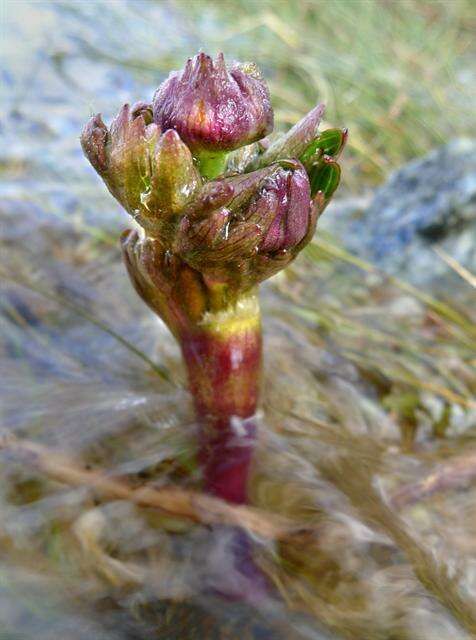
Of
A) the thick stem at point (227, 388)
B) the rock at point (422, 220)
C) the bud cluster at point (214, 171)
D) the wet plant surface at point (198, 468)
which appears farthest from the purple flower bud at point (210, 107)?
the rock at point (422, 220)

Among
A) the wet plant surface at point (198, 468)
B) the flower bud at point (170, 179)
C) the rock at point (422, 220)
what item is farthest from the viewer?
the rock at point (422, 220)

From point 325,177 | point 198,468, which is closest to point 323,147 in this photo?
point 325,177

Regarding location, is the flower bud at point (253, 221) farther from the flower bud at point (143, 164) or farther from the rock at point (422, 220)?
the rock at point (422, 220)

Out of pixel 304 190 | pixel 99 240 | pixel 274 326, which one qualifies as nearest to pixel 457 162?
pixel 274 326

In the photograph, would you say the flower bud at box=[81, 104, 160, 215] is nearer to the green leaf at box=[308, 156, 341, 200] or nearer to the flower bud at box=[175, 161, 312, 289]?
the flower bud at box=[175, 161, 312, 289]

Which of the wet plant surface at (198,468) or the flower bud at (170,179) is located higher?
the flower bud at (170,179)

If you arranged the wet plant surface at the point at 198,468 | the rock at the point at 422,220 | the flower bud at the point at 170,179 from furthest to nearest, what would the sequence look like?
the rock at the point at 422,220
the wet plant surface at the point at 198,468
the flower bud at the point at 170,179

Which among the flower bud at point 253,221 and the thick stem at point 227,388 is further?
the thick stem at point 227,388
